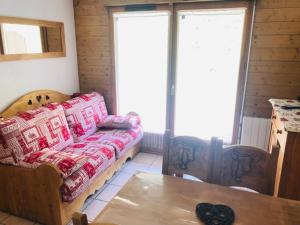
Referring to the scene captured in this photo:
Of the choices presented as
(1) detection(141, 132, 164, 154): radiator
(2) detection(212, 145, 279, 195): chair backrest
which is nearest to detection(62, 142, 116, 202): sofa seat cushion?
(1) detection(141, 132, 164, 154): radiator

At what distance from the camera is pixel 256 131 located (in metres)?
2.90

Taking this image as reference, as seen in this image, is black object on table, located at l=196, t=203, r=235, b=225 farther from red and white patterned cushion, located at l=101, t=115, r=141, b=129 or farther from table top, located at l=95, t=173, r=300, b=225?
red and white patterned cushion, located at l=101, t=115, r=141, b=129

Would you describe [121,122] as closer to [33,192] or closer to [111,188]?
[111,188]

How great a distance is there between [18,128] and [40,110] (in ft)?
1.30

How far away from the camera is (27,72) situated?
109 inches

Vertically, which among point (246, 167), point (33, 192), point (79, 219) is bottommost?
point (33, 192)

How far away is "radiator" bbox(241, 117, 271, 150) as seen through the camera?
285 cm

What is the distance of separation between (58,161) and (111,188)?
2.88ft

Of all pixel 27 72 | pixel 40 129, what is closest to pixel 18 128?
pixel 40 129

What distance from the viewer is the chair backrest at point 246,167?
1.33 m

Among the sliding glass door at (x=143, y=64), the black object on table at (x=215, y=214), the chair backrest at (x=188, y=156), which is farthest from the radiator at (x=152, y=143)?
the black object on table at (x=215, y=214)

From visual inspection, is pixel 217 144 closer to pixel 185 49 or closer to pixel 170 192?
pixel 170 192

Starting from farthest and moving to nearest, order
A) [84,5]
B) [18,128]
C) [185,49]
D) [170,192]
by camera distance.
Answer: [84,5], [185,49], [18,128], [170,192]

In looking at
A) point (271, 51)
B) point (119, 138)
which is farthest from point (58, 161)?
point (271, 51)
